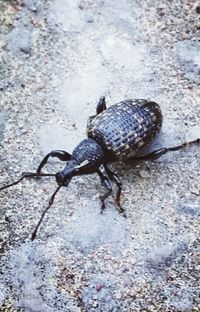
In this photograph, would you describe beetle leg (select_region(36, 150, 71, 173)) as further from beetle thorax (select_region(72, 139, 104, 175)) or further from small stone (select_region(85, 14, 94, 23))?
small stone (select_region(85, 14, 94, 23))

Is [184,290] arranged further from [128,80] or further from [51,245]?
[128,80]

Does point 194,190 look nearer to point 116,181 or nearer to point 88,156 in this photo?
point 116,181

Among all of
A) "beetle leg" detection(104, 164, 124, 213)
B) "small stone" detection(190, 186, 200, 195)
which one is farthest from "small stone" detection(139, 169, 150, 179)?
"small stone" detection(190, 186, 200, 195)

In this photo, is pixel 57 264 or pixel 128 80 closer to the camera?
pixel 57 264

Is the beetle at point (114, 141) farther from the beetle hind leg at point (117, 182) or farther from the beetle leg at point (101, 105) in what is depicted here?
the beetle leg at point (101, 105)

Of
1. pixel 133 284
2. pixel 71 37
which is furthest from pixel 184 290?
pixel 71 37

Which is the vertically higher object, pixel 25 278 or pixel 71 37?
pixel 71 37
